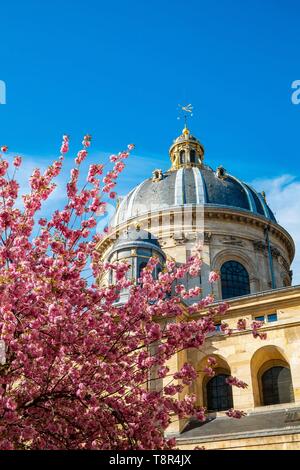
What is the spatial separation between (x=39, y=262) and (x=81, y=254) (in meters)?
1.15

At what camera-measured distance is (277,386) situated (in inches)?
951

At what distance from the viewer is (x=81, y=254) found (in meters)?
11.9

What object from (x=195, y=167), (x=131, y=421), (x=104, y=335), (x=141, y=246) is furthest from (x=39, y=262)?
(x=195, y=167)

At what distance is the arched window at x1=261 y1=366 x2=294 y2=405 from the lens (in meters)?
23.7

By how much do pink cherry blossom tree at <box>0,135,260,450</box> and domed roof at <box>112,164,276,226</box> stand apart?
26.1 m

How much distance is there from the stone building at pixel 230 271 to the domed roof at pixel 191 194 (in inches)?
3.3

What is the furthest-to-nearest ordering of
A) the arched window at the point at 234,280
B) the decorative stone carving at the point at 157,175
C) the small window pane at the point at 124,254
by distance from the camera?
the decorative stone carving at the point at 157,175 → the arched window at the point at 234,280 → the small window pane at the point at 124,254

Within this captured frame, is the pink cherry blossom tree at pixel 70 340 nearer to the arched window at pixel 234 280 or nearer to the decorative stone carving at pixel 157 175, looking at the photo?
the arched window at pixel 234 280

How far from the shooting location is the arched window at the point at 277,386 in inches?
934

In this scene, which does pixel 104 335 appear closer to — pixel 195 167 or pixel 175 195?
pixel 175 195

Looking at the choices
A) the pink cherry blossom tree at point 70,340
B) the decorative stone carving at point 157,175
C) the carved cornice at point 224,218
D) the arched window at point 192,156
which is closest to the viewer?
the pink cherry blossom tree at point 70,340

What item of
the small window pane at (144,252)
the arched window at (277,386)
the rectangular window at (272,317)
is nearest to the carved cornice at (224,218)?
the small window pane at (144,252)

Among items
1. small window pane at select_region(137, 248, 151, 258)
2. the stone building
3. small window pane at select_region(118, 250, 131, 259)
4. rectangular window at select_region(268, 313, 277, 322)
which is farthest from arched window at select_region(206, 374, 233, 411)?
small window pane at select_region(118, 250, 131, 259)

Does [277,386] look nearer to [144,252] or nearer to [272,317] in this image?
[272,317]
